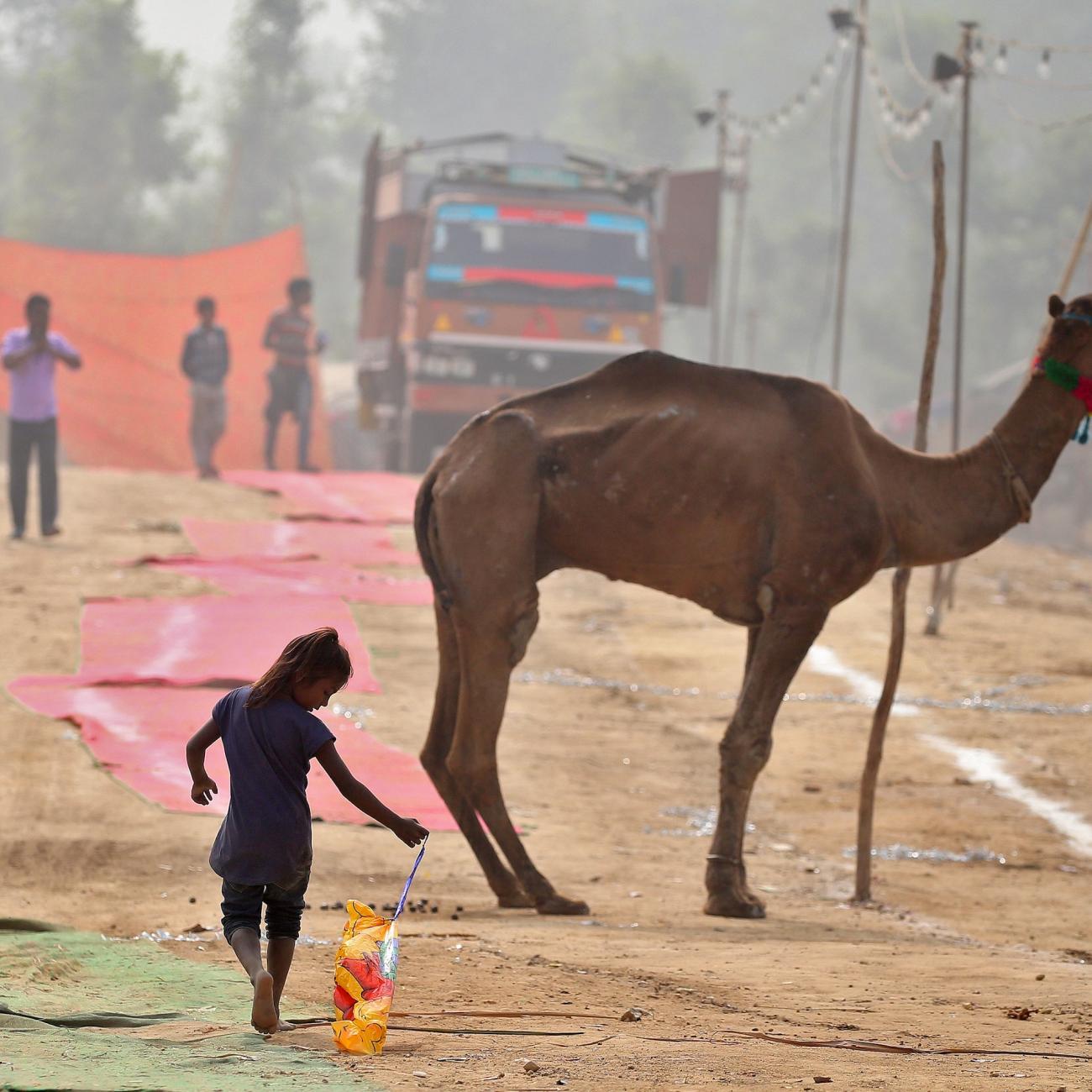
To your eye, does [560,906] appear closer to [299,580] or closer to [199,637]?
[199,637]

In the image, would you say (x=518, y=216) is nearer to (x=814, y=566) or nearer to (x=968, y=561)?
(x=968, y=561)

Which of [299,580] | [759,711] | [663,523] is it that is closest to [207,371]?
[299,580]

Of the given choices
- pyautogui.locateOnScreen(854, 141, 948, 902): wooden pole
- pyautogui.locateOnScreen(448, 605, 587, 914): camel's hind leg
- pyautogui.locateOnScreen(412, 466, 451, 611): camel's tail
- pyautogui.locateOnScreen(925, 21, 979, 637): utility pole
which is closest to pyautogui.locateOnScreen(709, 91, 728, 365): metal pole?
pyautogui.locateOnScreen(925, 21, 979, 637): utility pole

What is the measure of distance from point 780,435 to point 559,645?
7.00m

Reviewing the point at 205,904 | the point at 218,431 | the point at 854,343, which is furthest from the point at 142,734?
the point at 854,343

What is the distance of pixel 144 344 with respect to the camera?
1052 inches

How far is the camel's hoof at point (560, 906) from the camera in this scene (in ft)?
24.6

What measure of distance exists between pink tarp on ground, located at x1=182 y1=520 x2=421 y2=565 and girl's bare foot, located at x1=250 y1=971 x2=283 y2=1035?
11542mm

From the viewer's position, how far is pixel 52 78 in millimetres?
53531

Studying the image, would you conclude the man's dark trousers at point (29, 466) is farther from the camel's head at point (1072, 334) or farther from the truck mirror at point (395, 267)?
the camel's head at point (1072, 334)

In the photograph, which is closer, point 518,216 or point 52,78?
point 518,216

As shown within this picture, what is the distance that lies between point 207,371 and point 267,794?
58.7 feet

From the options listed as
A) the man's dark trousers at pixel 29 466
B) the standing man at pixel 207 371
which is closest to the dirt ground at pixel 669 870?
the man's dark trousers at pixel 29 466

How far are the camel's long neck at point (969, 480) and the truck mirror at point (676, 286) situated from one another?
1793 cm
